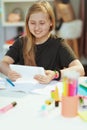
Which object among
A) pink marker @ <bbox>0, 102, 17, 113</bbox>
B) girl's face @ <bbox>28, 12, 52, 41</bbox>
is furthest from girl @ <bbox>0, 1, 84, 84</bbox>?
pink marker @ <bbox>0, 102, 17, 113</bbox>

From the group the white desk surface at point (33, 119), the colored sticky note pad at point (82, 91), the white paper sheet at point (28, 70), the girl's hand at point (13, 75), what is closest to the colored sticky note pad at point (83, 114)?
the white desk surface at point (33, 119)

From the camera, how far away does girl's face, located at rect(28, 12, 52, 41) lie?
1628 mm

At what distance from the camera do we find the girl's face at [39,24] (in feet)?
5.34

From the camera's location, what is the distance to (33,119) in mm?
1012

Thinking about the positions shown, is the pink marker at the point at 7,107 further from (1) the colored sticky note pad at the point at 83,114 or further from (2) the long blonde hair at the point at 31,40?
(2) the long blonde hair at the point at 31,40

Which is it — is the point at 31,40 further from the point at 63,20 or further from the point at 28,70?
the point at 63,20

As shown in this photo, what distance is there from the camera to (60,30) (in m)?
3.14

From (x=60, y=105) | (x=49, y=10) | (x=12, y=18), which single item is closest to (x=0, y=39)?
(x=12, y=18)

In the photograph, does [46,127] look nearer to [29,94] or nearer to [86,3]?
[29,94]

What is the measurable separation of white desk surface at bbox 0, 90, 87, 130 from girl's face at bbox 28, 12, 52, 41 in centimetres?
58

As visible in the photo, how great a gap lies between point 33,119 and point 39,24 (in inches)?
30.6

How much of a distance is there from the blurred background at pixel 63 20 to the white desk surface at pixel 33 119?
1917mm

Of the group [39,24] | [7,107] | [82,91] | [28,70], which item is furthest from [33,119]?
[39,24]

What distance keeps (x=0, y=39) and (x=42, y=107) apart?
232cm
